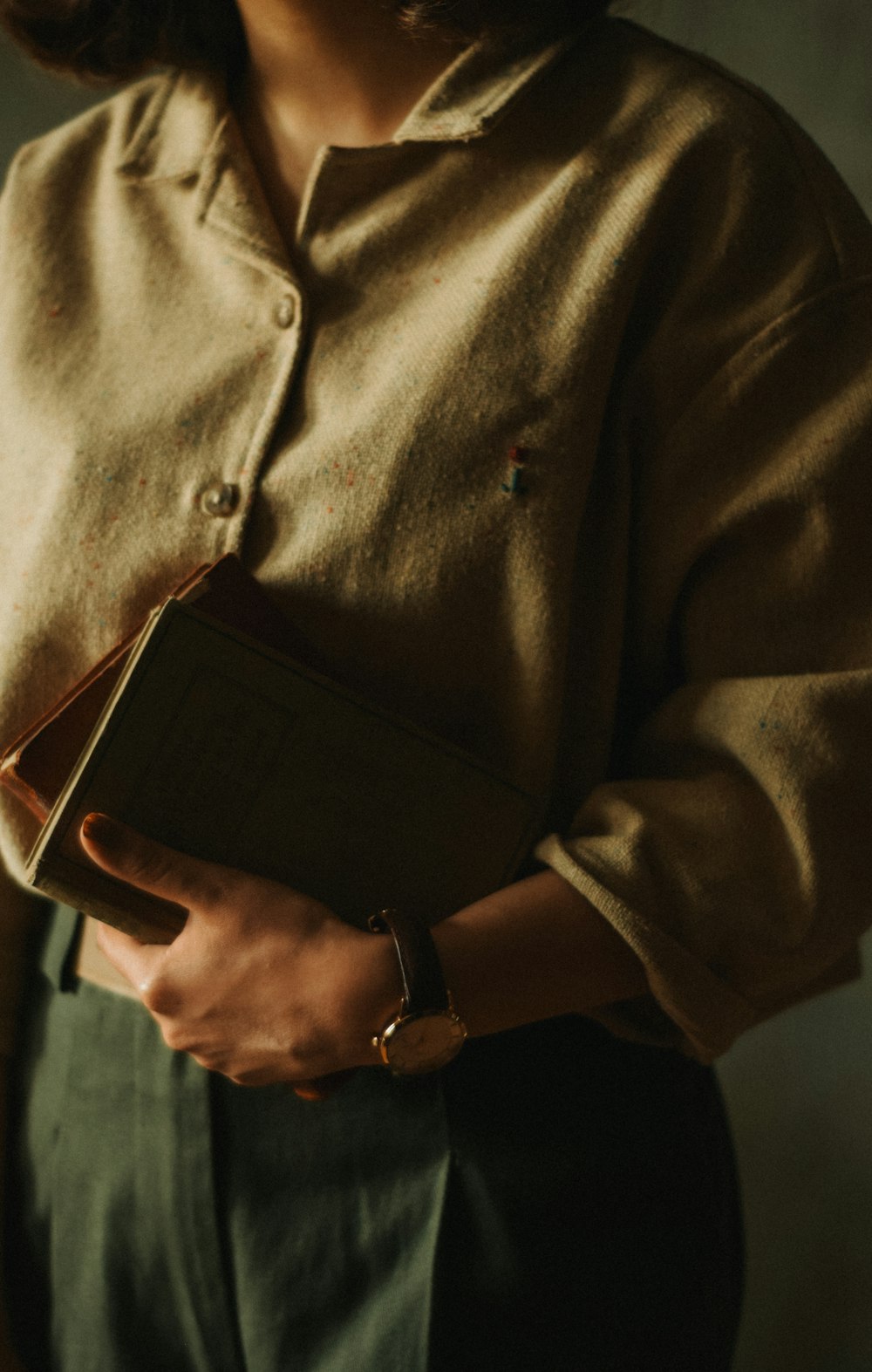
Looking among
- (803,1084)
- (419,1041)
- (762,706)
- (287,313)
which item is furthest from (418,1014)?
(803,1084)

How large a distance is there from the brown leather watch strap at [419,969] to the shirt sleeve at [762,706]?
0.09 meters

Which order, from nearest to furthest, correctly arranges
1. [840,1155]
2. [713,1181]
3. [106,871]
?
[106,871], [713,1181], [840,1155]

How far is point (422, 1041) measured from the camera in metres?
0.58

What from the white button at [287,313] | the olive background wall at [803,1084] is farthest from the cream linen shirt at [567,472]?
the olive background wall at [803,1084]

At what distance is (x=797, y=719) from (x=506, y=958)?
0.67 ft

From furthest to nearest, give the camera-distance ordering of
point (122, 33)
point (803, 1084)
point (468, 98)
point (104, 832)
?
point (803, 1084), point (122, 33), point (468, 98), point (104, 832)

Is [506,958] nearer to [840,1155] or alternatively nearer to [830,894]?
[830,894]

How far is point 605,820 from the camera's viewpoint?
62 centimetres

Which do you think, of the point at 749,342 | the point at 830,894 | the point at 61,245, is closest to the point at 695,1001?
the point at 830,894

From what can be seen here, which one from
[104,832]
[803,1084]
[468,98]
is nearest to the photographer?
[104,832]

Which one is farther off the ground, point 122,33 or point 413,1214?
point 122,33

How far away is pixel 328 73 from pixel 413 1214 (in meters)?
0.71

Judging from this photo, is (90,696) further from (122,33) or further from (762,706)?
(122,33)

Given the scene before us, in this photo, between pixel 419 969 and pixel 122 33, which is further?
pixel 122 33
